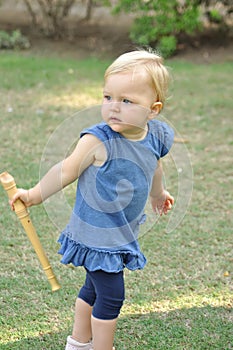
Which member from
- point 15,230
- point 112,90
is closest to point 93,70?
point 15,230

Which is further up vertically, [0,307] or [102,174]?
[102,174]

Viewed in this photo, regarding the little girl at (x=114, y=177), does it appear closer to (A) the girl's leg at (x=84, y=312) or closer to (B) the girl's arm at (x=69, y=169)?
(B) the girl's arm at (x=69, y=169)

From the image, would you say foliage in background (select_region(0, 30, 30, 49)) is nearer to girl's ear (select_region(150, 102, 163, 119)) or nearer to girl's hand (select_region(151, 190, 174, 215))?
girl's hand (select_region(151, 190, 174, 215))

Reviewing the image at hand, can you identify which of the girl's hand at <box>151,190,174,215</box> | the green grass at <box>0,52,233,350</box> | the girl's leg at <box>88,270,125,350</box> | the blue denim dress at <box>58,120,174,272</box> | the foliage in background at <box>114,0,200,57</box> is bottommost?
the foliage in background at <box>114,0,200,57</box>

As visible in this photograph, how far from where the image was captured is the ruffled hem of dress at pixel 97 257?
7.18 feet

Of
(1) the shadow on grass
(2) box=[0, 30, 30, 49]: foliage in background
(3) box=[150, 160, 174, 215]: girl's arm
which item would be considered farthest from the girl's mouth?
(2) box=[0, 30, 30, 49]: foliage in background

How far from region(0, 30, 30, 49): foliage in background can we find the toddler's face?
20.2 feet

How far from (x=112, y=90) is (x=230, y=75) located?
516 centimetres

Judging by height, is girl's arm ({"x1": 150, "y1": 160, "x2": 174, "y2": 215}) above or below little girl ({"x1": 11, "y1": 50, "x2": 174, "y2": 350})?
below

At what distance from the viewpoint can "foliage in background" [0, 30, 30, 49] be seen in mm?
7980

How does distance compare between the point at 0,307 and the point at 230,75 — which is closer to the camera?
the point at 0,307

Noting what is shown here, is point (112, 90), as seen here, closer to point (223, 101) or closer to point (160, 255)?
point (160, 255)

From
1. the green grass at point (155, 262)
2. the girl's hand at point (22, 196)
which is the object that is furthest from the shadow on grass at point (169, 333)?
the girl's hand at point (22, 196)

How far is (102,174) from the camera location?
215 centimetres
